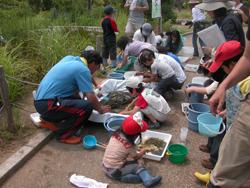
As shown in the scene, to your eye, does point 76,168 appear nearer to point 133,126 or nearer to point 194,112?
point 133,126

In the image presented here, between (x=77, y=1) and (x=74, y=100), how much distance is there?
7770 mm

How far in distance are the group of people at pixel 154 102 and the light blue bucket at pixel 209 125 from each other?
11 cm

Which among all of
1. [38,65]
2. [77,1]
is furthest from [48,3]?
[38,65]

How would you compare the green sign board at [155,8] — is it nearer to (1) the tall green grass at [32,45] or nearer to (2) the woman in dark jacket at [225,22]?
(1) the tall green grass at [32,45]

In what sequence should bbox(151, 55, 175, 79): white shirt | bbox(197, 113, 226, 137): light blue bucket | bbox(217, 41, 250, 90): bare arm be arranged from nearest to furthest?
bbox(217, 41, 250, 90): bare arm → bbox(197, 113, 226, 137): light blue bucket → bbox(151, 55, 175, 79): white shirt

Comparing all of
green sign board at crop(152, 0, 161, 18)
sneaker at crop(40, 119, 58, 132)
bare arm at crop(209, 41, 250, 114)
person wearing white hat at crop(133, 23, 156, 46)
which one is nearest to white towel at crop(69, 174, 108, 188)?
sneaker at crop(40, 119, 58, 132)

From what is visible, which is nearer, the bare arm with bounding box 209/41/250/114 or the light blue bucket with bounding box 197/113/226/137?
the bare arm with bounding box 209/41/250/114

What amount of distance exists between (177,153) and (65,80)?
1795 mm

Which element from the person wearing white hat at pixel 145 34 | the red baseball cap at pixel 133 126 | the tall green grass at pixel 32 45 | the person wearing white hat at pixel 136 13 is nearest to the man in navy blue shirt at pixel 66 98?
the red baseball cap at pixel 133 126

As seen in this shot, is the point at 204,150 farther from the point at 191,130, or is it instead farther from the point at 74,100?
the point at 74,100

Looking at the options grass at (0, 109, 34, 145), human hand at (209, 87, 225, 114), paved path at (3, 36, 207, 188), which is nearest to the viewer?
human hand at (209, 87, 225, 114)

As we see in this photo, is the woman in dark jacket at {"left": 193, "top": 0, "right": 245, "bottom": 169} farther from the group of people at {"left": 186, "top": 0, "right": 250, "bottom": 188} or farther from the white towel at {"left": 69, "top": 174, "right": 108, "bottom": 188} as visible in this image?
the white towel at {"left": 69, "top": 174, "right": 108, "bottom": 188}

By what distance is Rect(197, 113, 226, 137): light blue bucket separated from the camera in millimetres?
3634

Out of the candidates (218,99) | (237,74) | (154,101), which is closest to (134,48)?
(154,101)
